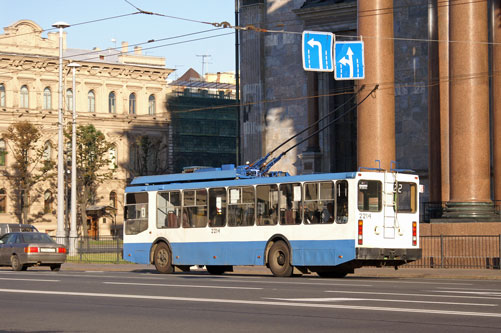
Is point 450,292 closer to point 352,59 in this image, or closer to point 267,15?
point 352,59

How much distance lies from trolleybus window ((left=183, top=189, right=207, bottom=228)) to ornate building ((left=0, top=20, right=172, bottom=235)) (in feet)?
206

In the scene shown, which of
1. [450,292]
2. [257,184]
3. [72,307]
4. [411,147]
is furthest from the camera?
[411,147]

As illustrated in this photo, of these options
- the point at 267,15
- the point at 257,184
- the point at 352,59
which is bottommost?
the point at 257,184

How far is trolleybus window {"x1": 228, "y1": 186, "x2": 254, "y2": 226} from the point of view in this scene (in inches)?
1129

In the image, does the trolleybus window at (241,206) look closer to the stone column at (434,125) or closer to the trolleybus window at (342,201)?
the trolleybus window at (342,201)

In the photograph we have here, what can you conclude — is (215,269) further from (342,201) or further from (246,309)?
(246,309)

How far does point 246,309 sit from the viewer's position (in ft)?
48.5

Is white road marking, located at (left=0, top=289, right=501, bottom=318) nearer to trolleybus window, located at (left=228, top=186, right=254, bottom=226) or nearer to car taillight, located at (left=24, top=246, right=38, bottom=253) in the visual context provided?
trolleybus window, located at (left=228, top=186, right=254, bottom=226)

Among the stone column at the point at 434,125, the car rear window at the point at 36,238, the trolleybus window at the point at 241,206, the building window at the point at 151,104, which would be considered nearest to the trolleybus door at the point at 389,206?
the trolleybus window at the point at 241,206

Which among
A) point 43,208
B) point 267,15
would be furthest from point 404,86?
point 43,208

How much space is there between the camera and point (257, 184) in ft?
93.3

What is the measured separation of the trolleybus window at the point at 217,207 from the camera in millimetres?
29578

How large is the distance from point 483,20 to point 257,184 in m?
9.50

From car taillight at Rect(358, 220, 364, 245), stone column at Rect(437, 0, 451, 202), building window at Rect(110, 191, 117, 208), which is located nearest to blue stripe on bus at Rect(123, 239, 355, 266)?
car taillight at Rect(358, 220, 364, 245)
